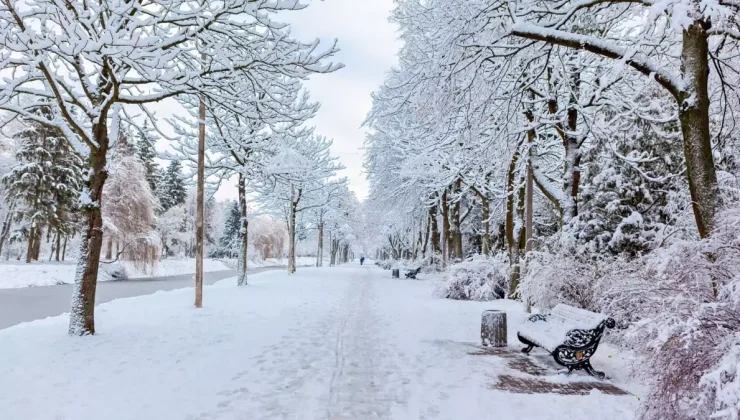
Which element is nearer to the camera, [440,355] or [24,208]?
[440,355]

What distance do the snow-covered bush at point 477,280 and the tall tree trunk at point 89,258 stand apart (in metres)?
11.0

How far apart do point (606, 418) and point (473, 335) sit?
4.74 metres

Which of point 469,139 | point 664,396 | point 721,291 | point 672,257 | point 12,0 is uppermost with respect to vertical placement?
point 12,0

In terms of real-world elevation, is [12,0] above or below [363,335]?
above

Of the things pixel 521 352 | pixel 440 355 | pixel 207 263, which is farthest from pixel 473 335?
pixel 207 263

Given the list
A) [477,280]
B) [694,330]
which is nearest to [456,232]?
[477,280]

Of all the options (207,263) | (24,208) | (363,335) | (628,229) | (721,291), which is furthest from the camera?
(207,263)

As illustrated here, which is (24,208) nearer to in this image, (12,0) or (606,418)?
(12,0)

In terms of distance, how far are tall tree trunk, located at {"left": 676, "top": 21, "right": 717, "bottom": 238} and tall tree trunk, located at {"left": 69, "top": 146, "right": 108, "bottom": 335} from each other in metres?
8.89

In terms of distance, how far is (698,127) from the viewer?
500 centimetres

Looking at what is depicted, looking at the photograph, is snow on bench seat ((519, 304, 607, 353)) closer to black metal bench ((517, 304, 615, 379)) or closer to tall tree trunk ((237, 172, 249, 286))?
black metal bench ((517, 304, 615, 379))

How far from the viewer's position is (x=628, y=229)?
1230 centimetres

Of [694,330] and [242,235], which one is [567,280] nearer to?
[694,330]

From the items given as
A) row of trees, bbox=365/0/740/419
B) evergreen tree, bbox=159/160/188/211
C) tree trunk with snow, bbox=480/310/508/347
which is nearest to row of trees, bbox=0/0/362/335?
row of trees, bbox=365/0/740/419
